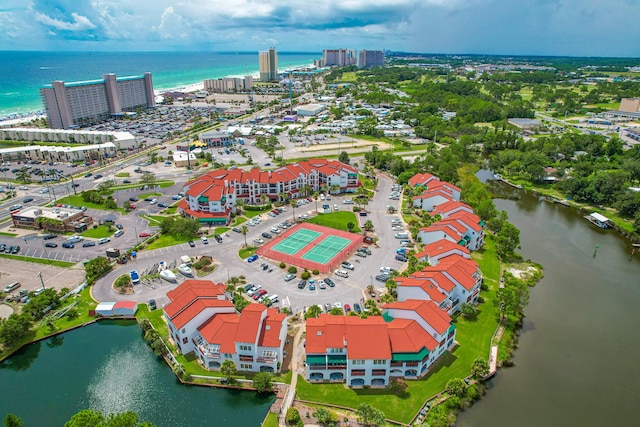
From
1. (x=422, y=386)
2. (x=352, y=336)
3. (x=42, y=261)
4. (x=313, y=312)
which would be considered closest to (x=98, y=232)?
→ (x=42, y=261)

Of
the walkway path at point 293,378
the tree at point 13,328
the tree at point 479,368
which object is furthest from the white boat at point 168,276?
the tree at point 479,368

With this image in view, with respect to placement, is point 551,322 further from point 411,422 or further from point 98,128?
point 98,128

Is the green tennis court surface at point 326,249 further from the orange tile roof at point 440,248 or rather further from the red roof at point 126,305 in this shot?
the red roof at point 126,305

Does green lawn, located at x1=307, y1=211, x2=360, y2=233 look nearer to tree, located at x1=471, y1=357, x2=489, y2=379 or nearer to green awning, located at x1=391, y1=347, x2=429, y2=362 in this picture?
green awning, located at x1=391, y1=347, x2=429, y2=362

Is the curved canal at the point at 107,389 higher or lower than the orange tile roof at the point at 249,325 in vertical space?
lower

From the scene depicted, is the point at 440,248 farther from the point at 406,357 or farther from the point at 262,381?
the point at 262,381

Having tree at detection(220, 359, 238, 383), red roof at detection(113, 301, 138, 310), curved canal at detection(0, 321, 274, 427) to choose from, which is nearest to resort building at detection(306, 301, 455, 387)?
curved canal at detection(0, 321, 274, 427)
